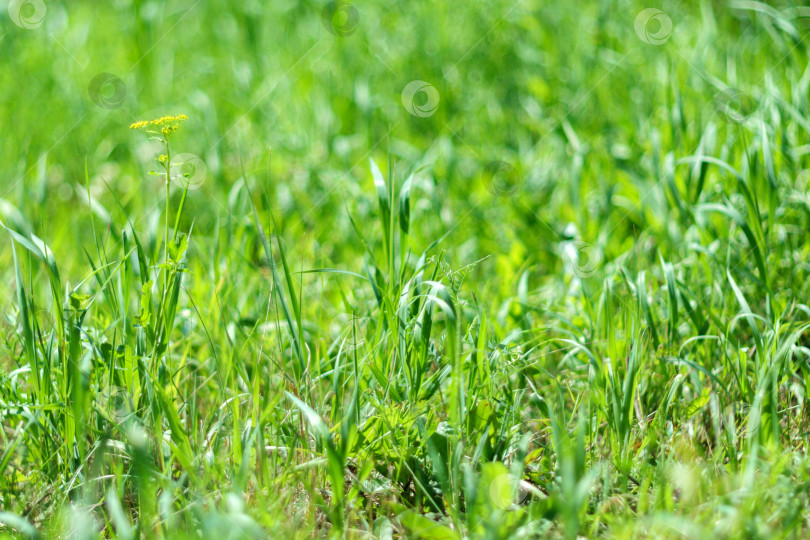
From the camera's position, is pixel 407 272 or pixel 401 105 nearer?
pixel 407 272

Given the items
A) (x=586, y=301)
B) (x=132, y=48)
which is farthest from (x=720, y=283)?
(x=132, y=48)

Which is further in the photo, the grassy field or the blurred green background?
the blurred green background

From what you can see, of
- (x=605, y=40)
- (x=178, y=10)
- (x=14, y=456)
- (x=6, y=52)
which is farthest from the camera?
(x=178, y=10)

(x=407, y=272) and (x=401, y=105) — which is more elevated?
(x=401, y=105)

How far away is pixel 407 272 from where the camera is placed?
2064 millimetres

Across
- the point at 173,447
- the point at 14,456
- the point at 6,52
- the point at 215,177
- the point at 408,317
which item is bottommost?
the point at 14,456

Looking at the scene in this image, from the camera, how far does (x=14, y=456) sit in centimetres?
168

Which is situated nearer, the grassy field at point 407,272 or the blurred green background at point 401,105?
the grassy field at point 407,272

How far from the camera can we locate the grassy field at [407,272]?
1.42 m

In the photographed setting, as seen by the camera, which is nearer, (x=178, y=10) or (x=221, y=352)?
(x=221, y=352)

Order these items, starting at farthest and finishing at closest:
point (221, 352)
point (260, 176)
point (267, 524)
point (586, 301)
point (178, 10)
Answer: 1. point (178, 10)
2. point (260, 176)
3. point (586, 301)
4. point (221, 352)
5. point (267, 524)

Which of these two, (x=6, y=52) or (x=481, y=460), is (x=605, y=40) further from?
(x=6, y=52)

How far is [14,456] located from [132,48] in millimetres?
2963

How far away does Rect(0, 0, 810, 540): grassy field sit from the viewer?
4.66 feet
